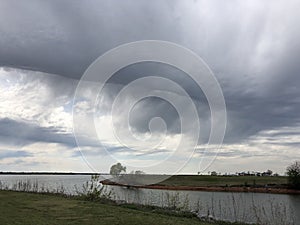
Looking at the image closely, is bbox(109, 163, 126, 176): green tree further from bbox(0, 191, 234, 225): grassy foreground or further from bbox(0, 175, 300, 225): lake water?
bbox(0, 191, 234, 225): grassy foreground

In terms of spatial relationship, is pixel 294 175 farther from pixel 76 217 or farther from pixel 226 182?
pixel 76 217

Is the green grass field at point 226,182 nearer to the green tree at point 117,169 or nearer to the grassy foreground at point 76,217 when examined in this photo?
the green tree at point 117,169

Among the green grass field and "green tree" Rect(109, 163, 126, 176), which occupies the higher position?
"green tree" Rect(109, 163, 126, 176)

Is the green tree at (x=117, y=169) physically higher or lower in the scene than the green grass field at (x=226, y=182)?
higher

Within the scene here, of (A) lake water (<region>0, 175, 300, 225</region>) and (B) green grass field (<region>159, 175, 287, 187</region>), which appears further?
(B) green grass field (<region>159, 175, 287, 187</region>)

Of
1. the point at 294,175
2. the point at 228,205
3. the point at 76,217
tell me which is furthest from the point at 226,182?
the point at 76,217

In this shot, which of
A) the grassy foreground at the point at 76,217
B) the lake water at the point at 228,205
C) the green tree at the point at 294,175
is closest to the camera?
the grassy foreground at the point at 76,217

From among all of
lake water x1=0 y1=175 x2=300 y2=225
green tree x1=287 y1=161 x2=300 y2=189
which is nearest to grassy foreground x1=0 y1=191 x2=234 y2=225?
lake water x1=0 y1=175 x2=300 y2=225

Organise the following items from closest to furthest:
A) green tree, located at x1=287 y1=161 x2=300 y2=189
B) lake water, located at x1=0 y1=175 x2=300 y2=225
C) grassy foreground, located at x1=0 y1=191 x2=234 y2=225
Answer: grassy foreground, located at x1=0 y1=191 x2=234 y2=225 → lake water, located at x1=0 y1=175 x2=300 y2=225 → green tree, located at x1=287 y1=161 x2=300 y2=189

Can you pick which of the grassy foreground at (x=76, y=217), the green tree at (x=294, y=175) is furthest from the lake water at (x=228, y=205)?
the green tree at (x=294, y=175)

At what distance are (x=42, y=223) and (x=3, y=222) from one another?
1.46 meters

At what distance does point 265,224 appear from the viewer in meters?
16.5

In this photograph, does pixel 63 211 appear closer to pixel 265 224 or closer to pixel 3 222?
pixel 3 222

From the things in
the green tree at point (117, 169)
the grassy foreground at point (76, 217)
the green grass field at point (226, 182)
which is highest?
the green tree at point (117, 169)
